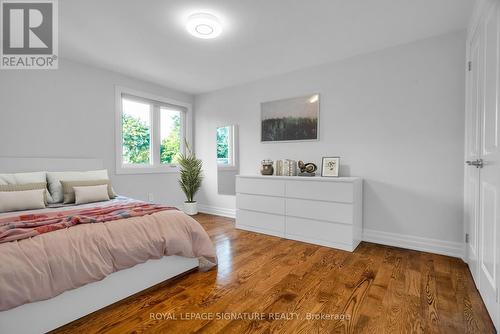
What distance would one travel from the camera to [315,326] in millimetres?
1478

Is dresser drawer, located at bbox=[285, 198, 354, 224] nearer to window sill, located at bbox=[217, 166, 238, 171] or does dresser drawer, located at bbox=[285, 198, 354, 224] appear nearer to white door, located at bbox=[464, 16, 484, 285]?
white door, located at bbox=[464, 16, 484, 285]

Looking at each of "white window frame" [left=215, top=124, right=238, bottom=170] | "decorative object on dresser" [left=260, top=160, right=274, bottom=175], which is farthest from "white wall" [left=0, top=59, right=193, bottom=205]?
"decorative object on dresser" [left=260, top=160, right=274, bottom=175]

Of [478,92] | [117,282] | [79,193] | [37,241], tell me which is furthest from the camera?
[79,193]

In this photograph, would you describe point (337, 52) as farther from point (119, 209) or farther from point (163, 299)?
point (163, 299)

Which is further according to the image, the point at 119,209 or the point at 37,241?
the point at 119,209

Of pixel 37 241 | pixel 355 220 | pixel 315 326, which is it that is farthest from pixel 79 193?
pixel 355 220

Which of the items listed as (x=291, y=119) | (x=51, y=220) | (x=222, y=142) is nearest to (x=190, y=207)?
(x=222, y=142)

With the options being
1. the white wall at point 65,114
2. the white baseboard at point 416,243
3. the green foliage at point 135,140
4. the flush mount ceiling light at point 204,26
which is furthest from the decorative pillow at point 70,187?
the white baseboard at point 416,243

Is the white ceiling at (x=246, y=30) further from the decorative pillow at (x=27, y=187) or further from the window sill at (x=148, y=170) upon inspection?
the decorative pillow at (x=27, y=187)

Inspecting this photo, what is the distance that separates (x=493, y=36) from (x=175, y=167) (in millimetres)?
4252

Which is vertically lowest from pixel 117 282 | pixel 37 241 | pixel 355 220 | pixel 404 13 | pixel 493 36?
pixel 117 282

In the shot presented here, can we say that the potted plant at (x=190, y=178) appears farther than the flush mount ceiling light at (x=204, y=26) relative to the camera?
Yes

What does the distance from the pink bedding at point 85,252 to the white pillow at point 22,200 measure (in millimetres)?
1100

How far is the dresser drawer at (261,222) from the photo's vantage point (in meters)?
3.25
